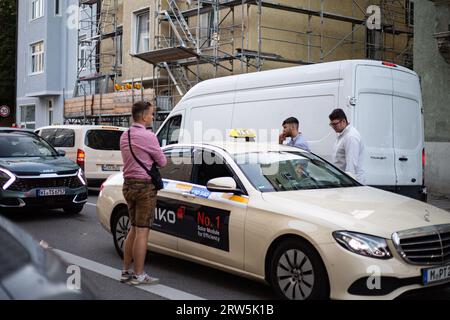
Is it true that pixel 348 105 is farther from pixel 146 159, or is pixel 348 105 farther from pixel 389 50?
pixel 389 50

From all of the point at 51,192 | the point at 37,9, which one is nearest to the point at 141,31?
the point at 37,9

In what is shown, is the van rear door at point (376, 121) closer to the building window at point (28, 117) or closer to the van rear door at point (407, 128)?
the van rear door at point (407, 128)

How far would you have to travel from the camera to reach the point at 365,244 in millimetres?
4363

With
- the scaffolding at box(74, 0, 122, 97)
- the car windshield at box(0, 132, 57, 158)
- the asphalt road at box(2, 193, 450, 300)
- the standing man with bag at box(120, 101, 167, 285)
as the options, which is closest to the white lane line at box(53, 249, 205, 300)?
the asphalt road at box(2, 193, 450, 300)

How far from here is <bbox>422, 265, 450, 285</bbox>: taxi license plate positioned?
4.46 m

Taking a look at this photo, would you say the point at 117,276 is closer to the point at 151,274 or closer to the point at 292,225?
the point at 151,274

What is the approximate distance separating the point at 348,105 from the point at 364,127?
0.44m

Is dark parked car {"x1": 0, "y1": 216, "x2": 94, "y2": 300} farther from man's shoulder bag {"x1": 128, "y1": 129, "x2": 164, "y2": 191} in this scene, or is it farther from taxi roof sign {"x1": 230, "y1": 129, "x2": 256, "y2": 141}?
taxi roof sign {"x1": 230, "y1": 129, "x2": 256, "y2": 141}

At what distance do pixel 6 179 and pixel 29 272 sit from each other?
24.2 feet

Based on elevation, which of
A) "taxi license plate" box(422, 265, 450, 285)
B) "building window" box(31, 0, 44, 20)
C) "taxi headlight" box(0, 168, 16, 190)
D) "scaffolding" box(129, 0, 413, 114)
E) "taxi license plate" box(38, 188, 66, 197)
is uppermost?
"building window" box(31, 0, 44, 20)

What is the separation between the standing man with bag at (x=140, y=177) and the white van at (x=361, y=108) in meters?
3.69

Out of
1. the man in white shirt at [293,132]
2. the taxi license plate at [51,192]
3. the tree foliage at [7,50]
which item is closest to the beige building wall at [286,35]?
the taxi license plate at [51,192]

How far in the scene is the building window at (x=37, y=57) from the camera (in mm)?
32062

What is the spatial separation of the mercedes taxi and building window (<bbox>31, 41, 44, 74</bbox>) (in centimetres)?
2777
